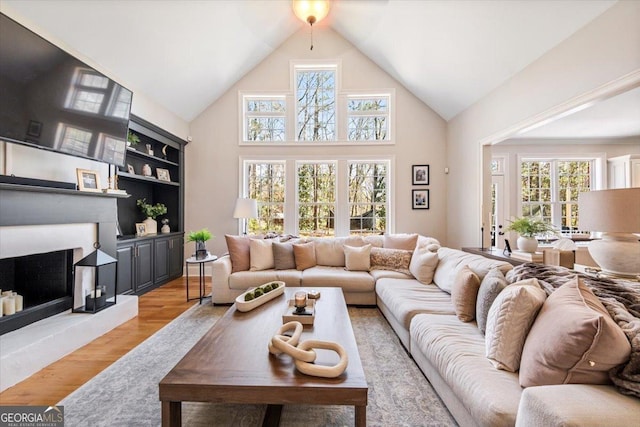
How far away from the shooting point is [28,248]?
2.23 metres

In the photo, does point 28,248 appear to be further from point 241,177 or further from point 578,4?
point 578,4

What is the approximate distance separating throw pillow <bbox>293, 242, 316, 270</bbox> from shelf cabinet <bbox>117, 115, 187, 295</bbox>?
2.12 metres

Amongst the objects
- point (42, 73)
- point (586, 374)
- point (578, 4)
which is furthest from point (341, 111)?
point (586, 374)

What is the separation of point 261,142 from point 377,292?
3.30 m

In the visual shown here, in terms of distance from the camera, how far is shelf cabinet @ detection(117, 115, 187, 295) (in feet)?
11.8

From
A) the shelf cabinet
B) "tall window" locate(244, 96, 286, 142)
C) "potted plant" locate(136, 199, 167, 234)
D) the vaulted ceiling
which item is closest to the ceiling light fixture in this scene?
the vaulted ceiling

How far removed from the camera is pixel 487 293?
176 cm

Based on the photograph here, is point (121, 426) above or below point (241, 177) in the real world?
below

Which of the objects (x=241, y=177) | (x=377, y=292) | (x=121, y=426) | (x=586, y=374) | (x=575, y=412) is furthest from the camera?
(x=241, y=177)

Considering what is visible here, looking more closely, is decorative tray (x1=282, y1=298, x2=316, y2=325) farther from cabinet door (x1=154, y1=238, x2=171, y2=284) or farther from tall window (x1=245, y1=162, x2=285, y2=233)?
tall window (x1=245, y1=162, x2=285, y2=233)

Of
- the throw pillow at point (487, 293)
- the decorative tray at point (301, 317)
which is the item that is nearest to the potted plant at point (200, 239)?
the decorative tray at point (301, 317)

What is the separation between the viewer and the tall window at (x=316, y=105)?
5027 millimetres

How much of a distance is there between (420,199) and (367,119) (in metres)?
1.75

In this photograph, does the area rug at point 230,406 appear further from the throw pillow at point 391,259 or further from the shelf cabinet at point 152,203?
the shelf cabinet at point 152,203
